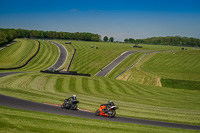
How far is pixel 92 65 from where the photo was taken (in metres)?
88.2

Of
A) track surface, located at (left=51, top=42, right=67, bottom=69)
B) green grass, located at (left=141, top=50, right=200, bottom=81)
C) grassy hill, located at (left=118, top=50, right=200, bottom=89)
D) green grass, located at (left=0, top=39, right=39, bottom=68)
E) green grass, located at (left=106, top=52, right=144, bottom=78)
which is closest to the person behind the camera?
grassy hill, located at (left=118, top=50, right=200, bottom=89)

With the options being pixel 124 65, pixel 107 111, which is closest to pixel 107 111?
pixel 107 111

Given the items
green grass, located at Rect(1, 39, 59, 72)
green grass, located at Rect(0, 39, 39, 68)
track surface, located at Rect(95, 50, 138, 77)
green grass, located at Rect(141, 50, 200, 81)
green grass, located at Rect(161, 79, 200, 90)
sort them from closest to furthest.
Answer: green grass, located at Rect(161, 79, 200, 90) < green grass, located at Rect(141, 50, 200, 81) < track surface, located at Rect(95, 50, 138, 77) < green grass, located at Rect(1, 39, 59, 72) < green grass, located at Rect(0, 39, 39, 68)

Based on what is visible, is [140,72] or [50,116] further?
[140,72]

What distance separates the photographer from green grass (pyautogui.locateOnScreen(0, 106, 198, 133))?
1487 cm

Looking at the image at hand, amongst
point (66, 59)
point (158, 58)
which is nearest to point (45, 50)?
point (66, 59)

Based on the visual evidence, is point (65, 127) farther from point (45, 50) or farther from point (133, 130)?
point (45, 50)

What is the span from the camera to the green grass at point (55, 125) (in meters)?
14.9

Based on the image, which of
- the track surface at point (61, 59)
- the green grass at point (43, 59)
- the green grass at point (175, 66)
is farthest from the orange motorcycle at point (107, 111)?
the track surface at point (61, 59)

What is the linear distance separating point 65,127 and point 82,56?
8603 cm

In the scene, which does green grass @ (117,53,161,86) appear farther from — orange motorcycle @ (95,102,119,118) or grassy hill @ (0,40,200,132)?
orange motorcycle @ (95,102,119,118)

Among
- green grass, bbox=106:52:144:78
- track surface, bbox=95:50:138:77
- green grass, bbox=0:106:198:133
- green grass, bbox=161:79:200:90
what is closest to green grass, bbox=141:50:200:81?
green grass, bbox=161:79:200:90

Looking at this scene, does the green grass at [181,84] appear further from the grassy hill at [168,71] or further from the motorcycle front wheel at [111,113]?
the motorcycle front wheel at [111,113]

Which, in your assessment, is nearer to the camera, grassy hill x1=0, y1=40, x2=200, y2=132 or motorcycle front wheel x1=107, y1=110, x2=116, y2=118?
motorcycle front wheel x1=107, y1=110, x2=116, y2=118
